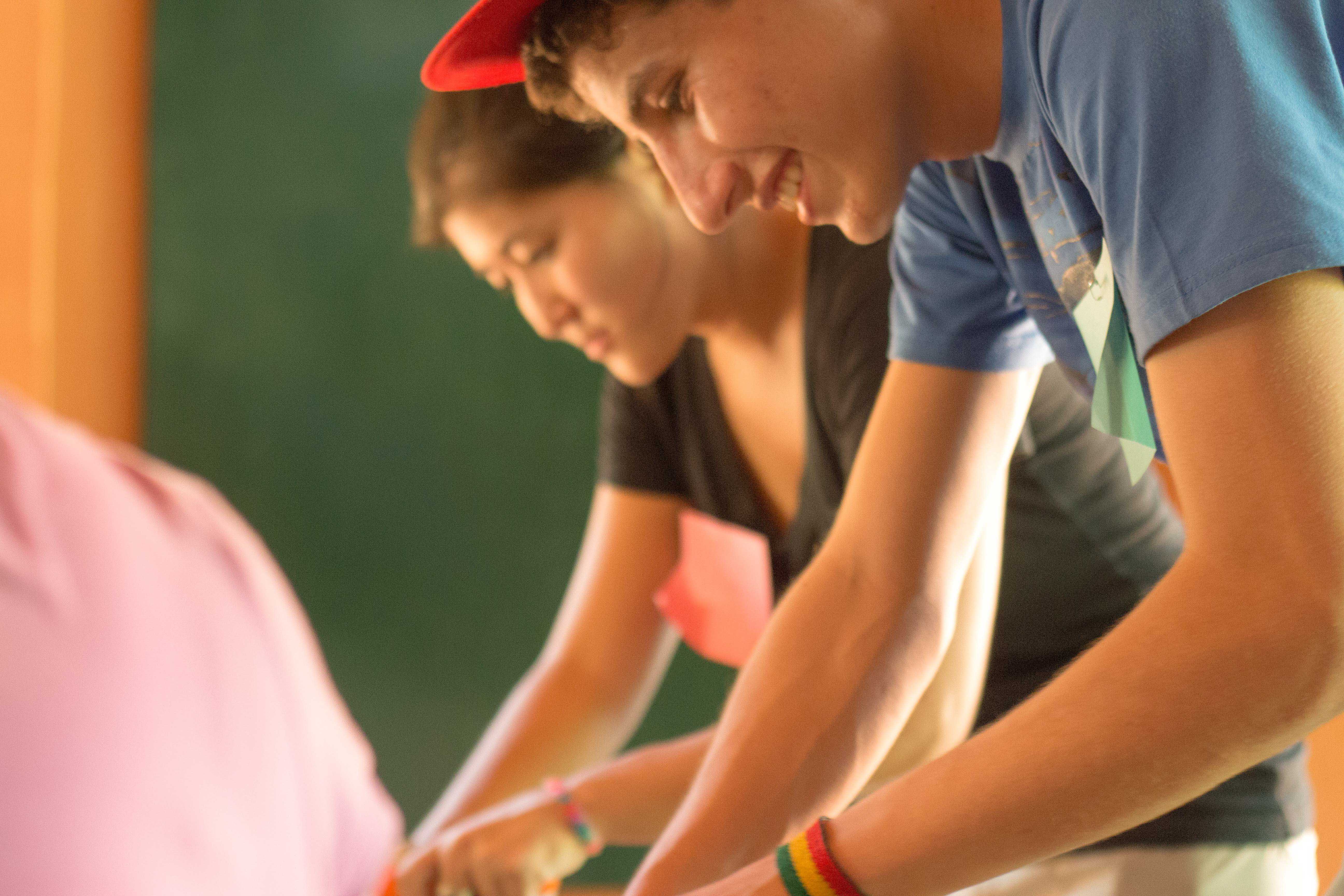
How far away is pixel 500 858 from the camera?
667 mm

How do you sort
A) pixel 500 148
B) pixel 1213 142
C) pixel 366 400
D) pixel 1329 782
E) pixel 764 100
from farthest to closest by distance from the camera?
pixel 366 400
pixel 500 148
pixel 1329 782
pixel 764 100
pixel 1213 142

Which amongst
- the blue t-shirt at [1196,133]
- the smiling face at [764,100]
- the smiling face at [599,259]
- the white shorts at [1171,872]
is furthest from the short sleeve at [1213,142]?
the smiling face at [599,259]

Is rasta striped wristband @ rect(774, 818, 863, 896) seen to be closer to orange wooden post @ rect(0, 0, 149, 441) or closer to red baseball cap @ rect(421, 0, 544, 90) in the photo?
red baseball cap @ rect(421, 0, 544, 90)

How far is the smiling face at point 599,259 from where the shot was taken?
0.77m

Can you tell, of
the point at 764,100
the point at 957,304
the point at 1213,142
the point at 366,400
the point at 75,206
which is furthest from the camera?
the point at 366,400

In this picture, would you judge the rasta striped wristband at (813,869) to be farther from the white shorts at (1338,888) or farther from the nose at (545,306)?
the nose at (545,306)

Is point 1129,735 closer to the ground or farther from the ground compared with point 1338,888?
farther from the ground

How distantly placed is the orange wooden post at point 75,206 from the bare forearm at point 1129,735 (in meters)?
1.23

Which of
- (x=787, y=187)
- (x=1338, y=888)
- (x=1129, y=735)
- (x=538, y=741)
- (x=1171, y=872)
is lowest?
(x=538, y=741)

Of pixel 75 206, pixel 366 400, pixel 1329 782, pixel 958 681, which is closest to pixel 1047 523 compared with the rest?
pixel 958 681

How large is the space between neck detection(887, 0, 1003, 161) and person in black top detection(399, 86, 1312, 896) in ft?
0.58

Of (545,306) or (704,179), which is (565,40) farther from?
(545,306)

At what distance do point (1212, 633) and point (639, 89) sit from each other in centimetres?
27

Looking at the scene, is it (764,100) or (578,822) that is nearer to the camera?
(764,100)
